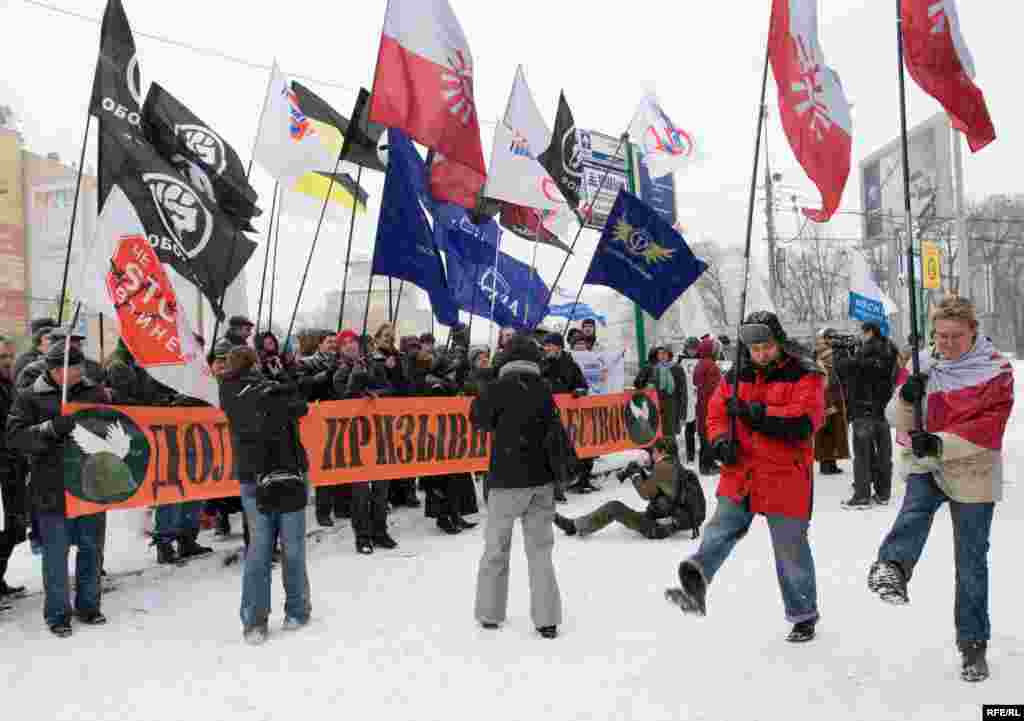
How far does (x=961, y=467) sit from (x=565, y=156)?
10.2m

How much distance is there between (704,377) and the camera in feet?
47.1

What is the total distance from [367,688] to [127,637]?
85.2 inches

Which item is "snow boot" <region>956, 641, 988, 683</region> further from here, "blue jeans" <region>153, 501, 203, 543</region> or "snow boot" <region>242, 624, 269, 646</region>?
"blue jeans" <region>153, 501, 203, 543</region>

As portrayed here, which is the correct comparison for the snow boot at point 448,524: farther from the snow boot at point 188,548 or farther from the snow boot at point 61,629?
the snow boot at point 61,629

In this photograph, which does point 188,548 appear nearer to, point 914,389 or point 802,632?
point 802,632

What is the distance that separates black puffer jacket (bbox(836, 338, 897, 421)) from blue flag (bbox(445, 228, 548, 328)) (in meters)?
4.06

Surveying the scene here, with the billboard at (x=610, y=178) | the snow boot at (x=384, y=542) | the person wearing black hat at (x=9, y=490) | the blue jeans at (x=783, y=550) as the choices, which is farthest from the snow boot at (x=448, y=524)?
the billboard at (x=610, y=178)

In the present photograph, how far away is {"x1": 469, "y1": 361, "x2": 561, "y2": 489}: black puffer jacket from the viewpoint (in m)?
6.18

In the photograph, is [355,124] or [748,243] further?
[355,124]

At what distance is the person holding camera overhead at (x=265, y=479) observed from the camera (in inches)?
243

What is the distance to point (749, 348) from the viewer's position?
539cm

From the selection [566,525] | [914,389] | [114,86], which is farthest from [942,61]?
[114,86]

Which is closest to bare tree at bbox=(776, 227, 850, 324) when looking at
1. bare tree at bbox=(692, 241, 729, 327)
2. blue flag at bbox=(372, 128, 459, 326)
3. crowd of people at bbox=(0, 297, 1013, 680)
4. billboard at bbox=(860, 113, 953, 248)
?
bare tree at bbox=(692, 241, 729, 327)

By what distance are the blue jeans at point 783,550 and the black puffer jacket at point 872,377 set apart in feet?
18.1
